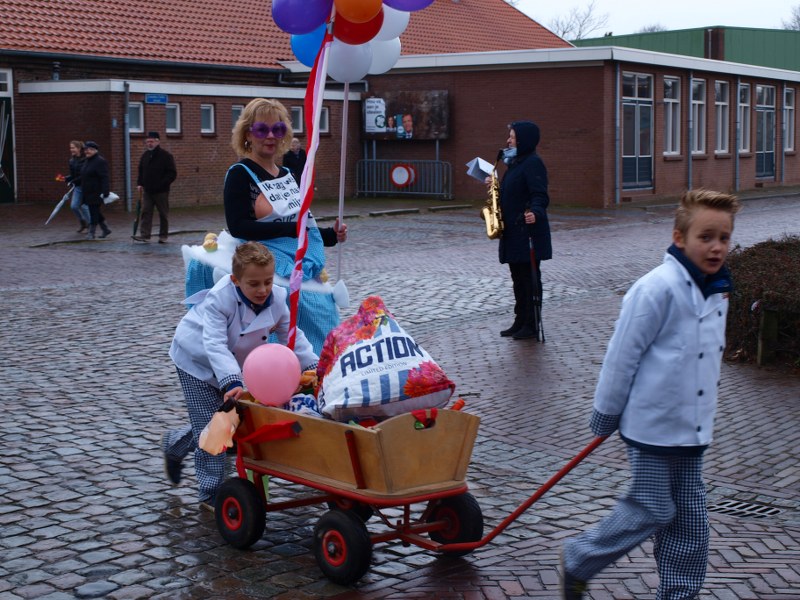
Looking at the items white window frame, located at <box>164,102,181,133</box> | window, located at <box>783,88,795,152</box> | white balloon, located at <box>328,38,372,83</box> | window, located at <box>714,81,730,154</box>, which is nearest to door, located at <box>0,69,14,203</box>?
white window frame, located at <box>164,102,181,133</box>

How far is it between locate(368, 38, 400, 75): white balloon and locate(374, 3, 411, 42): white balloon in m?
0.25

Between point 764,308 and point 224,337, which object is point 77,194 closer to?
point 764,308

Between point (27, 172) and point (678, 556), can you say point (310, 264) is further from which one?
point (27, 172)

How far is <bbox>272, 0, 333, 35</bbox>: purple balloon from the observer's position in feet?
18.3

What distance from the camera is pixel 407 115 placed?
1248 inches

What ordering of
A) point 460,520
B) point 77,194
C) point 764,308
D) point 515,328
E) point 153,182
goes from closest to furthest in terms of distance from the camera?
point 460,520, point 764,308, point 515,328, point 153,182, point 77,194

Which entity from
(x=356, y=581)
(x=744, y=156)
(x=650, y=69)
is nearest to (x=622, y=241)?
(x=650, y=69)

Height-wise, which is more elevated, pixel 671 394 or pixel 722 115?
pixel 722 115

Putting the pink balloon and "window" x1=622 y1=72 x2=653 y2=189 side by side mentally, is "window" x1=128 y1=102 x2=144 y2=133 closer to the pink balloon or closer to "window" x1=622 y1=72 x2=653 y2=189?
"window" x1=622 y1=72 x2=653 y2=189

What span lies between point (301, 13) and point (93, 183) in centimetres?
1485

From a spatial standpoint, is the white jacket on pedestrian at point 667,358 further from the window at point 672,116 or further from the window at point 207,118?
the window at point 672,116

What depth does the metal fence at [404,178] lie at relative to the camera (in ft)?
103

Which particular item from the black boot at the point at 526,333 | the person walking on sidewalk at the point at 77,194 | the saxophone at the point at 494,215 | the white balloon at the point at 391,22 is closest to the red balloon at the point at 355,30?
the white balloon at the point at 391,22

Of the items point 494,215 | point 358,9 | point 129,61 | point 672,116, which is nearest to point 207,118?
point 129,61
